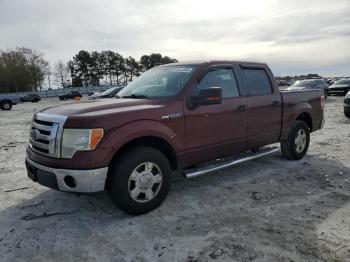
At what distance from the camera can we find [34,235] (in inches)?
144

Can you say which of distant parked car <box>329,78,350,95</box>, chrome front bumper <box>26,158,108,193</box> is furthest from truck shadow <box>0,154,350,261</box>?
distant parked car <box>329,78,350,95</box>

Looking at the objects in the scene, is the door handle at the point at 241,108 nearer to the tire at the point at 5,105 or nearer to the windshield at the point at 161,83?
the windshield at the point at 161,83

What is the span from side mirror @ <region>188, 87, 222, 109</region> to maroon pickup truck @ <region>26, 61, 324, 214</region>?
13 millimetres

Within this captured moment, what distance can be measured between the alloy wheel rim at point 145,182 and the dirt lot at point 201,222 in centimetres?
24

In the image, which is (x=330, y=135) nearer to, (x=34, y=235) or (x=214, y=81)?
(x=214, y=81)

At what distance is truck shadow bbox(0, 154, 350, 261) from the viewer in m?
3.27

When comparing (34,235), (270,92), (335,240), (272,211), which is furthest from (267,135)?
(34,235)

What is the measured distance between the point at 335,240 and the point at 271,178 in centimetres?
206

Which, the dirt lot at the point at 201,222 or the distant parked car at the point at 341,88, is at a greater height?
the distant parked car at the point at 341,88

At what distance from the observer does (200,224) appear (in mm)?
3822

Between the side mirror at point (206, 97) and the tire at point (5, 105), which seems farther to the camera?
the tire at point (5, 105)

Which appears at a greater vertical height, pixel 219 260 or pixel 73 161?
pixel 73 161

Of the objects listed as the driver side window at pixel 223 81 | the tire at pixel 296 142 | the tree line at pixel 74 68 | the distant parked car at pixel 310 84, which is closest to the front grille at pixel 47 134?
the driver side window at pixel 223 81

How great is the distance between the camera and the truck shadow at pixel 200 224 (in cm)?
327
